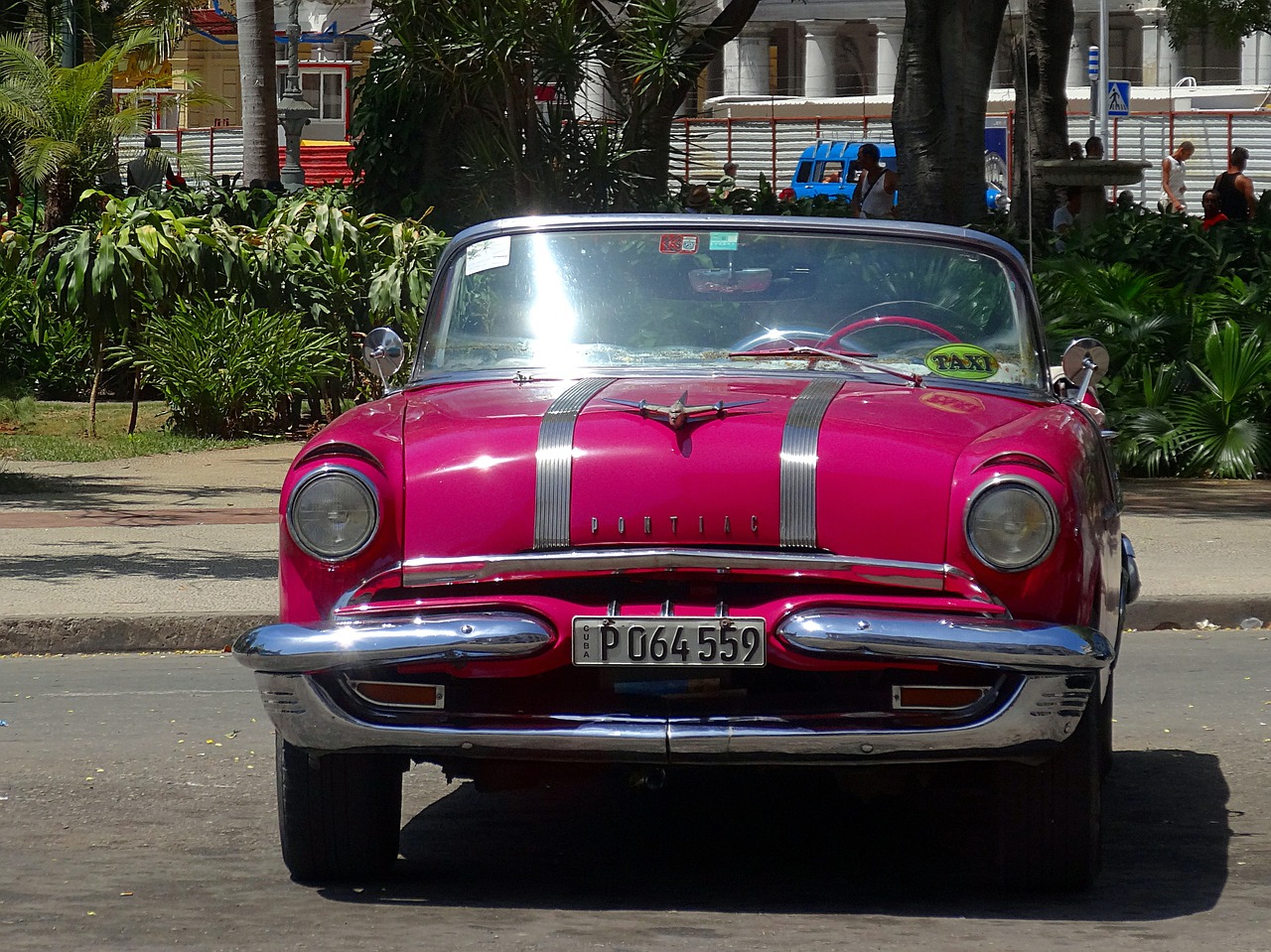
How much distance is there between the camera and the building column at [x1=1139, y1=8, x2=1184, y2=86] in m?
63.4

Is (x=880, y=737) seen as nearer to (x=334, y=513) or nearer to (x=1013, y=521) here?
(x=1013, y=521)

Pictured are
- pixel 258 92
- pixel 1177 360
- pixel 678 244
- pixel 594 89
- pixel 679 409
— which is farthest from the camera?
pixel 258 92

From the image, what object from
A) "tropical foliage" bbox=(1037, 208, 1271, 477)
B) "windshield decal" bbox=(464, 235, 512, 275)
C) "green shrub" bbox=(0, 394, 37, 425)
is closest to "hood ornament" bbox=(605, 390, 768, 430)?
"windshield decal" bbox=(464, 235, 512, 275)

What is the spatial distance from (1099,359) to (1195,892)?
4.96 feet

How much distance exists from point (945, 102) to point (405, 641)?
1314 centimetres

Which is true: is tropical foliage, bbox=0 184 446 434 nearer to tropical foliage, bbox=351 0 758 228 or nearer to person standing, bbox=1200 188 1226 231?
tropical foliage, bbox=351 0 758 228

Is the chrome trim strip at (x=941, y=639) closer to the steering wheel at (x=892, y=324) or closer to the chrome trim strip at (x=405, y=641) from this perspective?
the chrome trim strip at (x=405, y=641)

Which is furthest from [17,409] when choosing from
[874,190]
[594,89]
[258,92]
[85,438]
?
[258,92]

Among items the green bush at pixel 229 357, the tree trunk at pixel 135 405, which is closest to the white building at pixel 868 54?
the tree trunk at pixel 135 405

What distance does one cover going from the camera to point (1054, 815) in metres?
4.37

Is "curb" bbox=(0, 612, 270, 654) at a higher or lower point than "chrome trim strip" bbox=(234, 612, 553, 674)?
lower

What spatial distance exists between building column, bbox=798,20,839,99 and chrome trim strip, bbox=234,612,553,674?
65.5 meters

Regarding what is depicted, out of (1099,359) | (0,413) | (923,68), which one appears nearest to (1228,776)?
(1099,359)

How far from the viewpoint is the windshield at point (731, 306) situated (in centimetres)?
521
